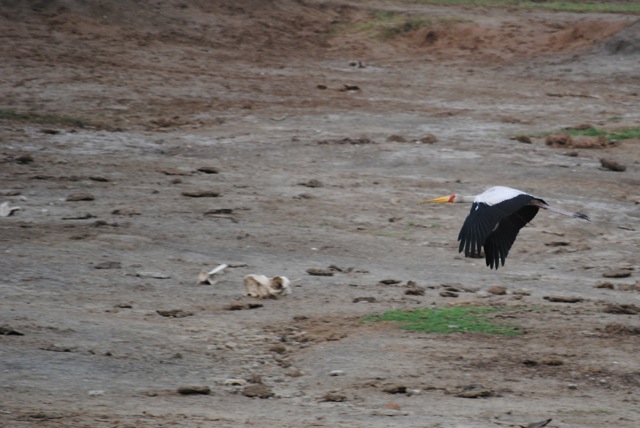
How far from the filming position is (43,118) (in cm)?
1434

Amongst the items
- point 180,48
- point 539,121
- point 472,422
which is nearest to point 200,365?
point 472,422

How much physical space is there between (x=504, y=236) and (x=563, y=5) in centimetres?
1471

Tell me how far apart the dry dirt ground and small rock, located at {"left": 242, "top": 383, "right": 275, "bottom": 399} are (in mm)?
22

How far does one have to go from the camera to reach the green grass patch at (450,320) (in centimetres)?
808

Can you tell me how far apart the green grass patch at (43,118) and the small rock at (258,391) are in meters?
7.97

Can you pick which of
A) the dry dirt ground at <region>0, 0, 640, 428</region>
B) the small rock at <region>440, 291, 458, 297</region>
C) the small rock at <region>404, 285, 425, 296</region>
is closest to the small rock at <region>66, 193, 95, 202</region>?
the dry dirt ground at <region>0, 0, 640, 428</region>

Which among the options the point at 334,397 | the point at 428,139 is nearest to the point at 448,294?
the point at 334,397

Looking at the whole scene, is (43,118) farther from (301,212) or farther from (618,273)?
(618,273)

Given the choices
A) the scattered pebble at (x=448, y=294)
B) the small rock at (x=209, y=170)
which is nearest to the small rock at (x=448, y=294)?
the scattered pebble at (x=448, y=294)

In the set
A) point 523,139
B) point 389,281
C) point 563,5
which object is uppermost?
point 563,5

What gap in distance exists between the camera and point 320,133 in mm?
14539

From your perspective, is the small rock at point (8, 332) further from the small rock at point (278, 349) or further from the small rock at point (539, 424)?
the small rock at point (539, 424)

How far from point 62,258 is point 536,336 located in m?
3.64

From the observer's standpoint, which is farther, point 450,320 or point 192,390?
point 450,320
